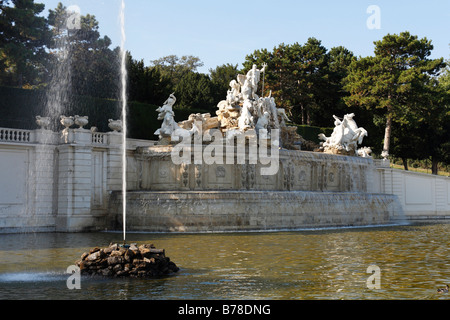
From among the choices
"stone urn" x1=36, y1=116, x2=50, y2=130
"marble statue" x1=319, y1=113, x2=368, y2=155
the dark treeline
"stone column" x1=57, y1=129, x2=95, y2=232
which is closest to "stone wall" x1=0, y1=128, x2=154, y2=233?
"stone column" x1=57, y1=129, x2=95, y2=232

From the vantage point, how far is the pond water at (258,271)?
26.4 ft

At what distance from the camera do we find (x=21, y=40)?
3519 cm

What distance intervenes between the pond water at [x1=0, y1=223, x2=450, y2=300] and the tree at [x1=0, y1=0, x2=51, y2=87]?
2003cm

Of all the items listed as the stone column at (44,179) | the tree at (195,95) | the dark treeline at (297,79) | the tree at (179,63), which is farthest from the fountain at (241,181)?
the tree at (179,63)

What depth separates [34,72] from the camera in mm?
34625

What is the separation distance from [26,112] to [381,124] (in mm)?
31054

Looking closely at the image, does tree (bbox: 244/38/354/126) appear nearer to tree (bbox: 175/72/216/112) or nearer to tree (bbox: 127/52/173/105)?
tree (bbox: 175/72/216/112)

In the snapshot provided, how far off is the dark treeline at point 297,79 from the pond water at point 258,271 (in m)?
19.1

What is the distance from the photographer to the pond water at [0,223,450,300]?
8.05m

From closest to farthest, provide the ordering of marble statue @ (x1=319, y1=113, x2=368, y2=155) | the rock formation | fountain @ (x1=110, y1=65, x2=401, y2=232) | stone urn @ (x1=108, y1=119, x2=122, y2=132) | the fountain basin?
the rock formation
the fountain basin
fountain @ (x1=110, y1=65, x2=401, y2=232)
stone urn @ (x1=108, y1=119, x2=122, y2=132)
marble statue @ (x1=319, y1=113, x2=368, y2=155)

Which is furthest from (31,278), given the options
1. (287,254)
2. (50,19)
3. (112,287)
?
(50,19)

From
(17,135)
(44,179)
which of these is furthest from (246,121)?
(17,135)

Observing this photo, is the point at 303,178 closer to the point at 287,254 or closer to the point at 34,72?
the point at 287,254

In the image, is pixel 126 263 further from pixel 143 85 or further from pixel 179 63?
pixel 179 63
